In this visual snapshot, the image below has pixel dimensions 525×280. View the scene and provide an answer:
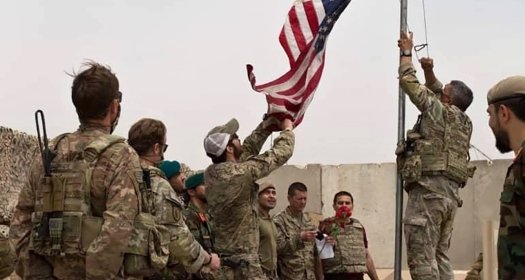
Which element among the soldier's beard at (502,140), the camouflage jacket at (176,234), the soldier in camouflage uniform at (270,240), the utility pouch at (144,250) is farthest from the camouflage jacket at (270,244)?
the soldier's beard at (502,140)

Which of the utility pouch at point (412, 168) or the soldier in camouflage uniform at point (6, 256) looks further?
the utility pouch at point (412, 168)

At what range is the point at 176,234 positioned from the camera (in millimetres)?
4547

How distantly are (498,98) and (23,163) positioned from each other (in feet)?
16.6

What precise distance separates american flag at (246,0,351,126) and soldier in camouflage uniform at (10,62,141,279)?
320cm

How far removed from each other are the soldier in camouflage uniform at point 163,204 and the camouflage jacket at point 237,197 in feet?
3.19

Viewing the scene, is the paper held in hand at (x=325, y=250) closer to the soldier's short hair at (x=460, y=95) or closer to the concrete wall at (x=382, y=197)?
the soldier's short hair at (x=460, y=95)

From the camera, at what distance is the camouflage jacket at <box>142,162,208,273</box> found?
4.48 meters

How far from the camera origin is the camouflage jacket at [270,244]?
22.9 ft

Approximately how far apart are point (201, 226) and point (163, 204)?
65.6 inches

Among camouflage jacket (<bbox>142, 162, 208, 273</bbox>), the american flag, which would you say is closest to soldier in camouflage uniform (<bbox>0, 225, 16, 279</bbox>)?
camouflage jacket (<bbox>142, 162, 208, 273</bbox>)

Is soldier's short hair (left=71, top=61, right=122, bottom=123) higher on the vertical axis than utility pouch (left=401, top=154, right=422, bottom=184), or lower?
lower

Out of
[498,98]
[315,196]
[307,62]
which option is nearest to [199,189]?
[307,62]

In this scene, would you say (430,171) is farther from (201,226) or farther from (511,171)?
(511,171)

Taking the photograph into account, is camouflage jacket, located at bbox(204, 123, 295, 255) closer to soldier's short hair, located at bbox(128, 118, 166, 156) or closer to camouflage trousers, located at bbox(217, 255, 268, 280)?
camouflage trousers, located at bbox(217, 255, 268, 280)
